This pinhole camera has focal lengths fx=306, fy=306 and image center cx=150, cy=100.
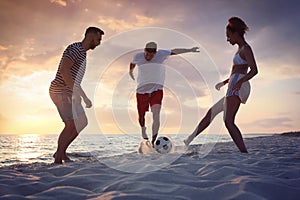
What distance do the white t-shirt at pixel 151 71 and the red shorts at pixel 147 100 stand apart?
0.32ft

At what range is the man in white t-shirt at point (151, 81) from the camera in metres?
7.31

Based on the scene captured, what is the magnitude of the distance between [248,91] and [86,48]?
2.84 m

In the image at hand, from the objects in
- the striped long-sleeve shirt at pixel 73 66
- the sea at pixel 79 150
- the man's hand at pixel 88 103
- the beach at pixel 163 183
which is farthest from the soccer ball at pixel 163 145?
the beach at pixel 163 183

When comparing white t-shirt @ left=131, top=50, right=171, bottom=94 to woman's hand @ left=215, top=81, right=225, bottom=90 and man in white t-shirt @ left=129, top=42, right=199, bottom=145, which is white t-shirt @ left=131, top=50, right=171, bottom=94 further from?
woman's hand @ left=215, top=81, right=225, bottom=90

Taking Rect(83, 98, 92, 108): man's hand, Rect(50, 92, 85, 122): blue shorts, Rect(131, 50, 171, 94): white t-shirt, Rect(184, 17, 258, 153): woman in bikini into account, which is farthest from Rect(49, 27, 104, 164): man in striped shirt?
Rect(131, 50, 171, 94): white t-shirt

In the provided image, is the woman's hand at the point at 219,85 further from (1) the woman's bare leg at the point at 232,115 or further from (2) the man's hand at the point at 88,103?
(2) the man's hand at the point at 88,103

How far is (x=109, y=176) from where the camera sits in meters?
3.29

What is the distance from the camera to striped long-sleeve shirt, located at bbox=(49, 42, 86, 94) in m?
4.73

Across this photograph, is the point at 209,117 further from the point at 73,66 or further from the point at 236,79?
the point at 73,66

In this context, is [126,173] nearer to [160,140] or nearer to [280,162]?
[280,162]

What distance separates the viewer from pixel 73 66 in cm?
485

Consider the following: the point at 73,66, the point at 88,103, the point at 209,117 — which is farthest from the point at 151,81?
the point at 73,66

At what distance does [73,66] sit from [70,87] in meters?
0.41

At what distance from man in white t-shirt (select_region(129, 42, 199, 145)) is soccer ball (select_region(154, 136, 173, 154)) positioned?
71 centimetres
